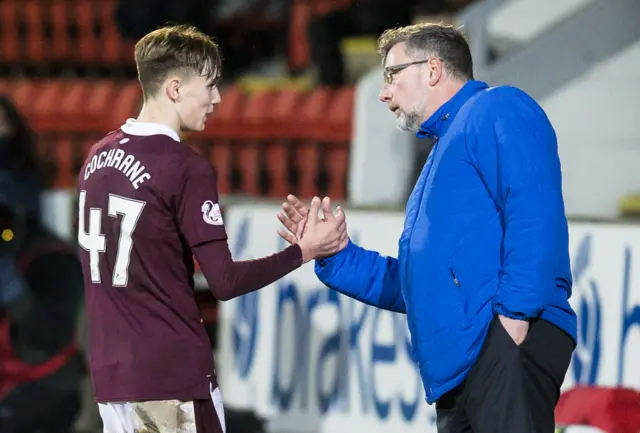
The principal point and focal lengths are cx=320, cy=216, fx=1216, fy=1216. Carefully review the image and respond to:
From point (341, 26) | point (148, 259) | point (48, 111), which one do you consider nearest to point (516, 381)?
point (148, 259)

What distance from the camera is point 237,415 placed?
19.4 feet

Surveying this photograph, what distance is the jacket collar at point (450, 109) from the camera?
352cm

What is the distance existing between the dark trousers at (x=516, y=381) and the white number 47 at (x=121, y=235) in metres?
1.00

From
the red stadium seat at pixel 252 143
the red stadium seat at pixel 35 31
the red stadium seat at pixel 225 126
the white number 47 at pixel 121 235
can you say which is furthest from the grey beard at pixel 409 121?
the red stadium seat at pixel 35 31

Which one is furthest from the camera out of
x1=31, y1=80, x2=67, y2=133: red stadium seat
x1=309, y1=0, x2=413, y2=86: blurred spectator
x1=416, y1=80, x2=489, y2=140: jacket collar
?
x1=309, y1=0, x2=413, y2=86: blurred spectator

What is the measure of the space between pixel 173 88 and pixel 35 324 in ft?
11.9

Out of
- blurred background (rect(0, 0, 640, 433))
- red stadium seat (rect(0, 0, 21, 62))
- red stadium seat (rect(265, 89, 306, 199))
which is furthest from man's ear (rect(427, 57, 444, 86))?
red stadium seat (rect(0, 0, 21, 62))

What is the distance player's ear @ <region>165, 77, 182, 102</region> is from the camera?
3375 millimetres

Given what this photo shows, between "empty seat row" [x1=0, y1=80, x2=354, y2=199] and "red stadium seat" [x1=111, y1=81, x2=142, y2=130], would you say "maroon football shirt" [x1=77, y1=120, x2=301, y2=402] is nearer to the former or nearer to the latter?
"empty seat row" [x1=0, y1=80, x2=354, y2=199]

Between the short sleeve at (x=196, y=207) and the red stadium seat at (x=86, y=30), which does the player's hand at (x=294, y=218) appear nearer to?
the short sleeve at (x=196, y=207)

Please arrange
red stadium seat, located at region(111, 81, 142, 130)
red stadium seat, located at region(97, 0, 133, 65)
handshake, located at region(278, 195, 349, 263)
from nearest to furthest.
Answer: handshake, located at region(278, 195, 349, 263) < red stadium seat, located at region(111, 81, 142, 130) < red stadium seat, located at region(97, 0, 133, 65)

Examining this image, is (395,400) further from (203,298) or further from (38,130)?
(38,130)

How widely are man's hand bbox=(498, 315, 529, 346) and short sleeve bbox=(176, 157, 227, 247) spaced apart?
81cm

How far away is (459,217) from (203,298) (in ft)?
12.1
